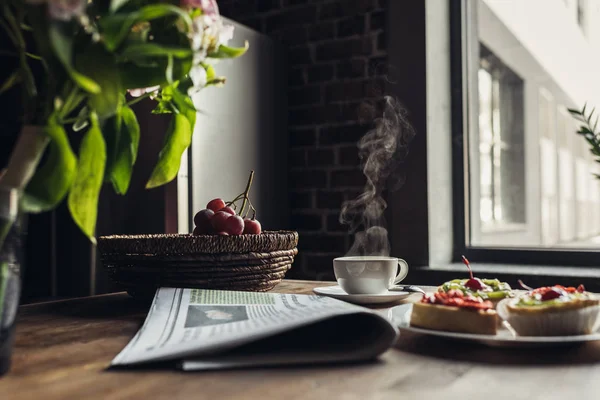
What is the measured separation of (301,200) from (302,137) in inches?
9.9

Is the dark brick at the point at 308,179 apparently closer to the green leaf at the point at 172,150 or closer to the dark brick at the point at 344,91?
the dark brick at the point at 344,91

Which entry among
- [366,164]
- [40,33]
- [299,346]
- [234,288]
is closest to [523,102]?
[366,164]

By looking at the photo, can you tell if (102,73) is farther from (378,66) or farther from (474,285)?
(378,66)

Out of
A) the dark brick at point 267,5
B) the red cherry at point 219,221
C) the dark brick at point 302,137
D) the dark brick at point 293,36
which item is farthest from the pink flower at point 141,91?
the dark brick at point 267,5

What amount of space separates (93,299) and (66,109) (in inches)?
24.6

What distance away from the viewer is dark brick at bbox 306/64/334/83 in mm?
2457

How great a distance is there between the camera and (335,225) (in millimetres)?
2422

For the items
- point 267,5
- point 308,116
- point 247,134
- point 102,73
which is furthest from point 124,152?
point 267,5

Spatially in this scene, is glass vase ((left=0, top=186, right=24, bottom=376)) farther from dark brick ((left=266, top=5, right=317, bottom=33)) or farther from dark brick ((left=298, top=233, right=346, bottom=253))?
dark brick ((left=266, top=5, right=317, bottom=33))

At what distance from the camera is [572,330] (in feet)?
2.47

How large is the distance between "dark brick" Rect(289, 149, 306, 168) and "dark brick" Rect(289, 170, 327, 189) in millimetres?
32

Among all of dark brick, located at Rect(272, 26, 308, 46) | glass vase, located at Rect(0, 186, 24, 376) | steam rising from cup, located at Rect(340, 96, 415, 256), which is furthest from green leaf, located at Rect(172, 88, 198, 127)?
dark brick, located at Rect(272, 26, 308, 46)

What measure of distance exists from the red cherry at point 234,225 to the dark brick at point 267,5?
1.67 m

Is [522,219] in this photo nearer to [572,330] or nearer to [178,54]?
[572,330]
